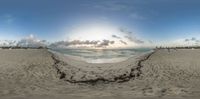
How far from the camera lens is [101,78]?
77.4 feet

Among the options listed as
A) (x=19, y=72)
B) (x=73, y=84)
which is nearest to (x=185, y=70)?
(x=73, y=84)

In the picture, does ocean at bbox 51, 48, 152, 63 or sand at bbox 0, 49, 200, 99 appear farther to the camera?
ocean at bbox 51, 48, 152, 63

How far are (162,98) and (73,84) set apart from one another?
8380 millimetres

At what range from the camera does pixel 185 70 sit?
87.0 ft

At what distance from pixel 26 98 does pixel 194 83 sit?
12.5 metres

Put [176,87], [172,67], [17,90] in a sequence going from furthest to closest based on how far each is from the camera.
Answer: [172,67] → [176,87] → [17,90]

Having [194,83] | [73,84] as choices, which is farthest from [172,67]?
[73,84]

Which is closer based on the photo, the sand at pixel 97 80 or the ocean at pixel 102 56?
the sand at pixel 97 80

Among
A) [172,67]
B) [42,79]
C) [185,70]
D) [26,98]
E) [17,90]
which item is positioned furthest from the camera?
[172,67]

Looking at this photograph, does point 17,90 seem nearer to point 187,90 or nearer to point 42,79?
point 42,79

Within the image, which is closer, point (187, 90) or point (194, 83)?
point (187, 90)

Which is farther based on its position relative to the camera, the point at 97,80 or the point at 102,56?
the point at 102,56

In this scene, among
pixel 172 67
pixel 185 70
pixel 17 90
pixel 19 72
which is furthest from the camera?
pixel 172 67

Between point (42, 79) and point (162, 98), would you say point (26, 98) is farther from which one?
point (42, 79)
